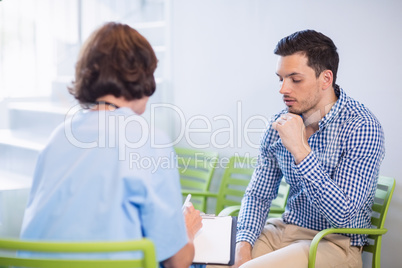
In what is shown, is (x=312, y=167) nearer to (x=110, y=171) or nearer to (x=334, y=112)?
(x=334, y=112)

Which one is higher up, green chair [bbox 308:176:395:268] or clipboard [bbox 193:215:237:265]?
clipboard [bbox 193:215:237:265]

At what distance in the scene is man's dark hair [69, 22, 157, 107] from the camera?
1.16 m

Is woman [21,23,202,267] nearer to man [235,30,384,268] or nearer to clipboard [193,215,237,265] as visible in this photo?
clipboard [193,215,237,265]

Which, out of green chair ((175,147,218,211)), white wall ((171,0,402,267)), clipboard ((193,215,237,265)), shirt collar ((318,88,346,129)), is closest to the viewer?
clipboard ((193,215,237,265))

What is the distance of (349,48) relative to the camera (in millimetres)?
2453

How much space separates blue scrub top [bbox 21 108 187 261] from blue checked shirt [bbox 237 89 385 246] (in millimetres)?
796

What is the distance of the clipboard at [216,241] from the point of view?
136cm

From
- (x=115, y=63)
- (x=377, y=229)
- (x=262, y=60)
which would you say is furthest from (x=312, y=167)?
(x=262, y=60)

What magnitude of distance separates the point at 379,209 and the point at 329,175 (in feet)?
1.46

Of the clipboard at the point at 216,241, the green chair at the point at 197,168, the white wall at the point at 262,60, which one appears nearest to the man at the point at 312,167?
the clipboard at the point at 216,241

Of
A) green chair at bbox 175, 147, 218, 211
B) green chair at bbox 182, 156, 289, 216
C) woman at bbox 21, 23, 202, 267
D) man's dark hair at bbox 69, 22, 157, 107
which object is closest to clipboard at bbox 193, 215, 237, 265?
woman at bbox 21, 23, 202, 267

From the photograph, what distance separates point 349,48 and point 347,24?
0.13 meters

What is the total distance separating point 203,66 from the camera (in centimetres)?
322

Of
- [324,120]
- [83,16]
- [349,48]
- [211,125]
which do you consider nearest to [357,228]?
[324,120]
